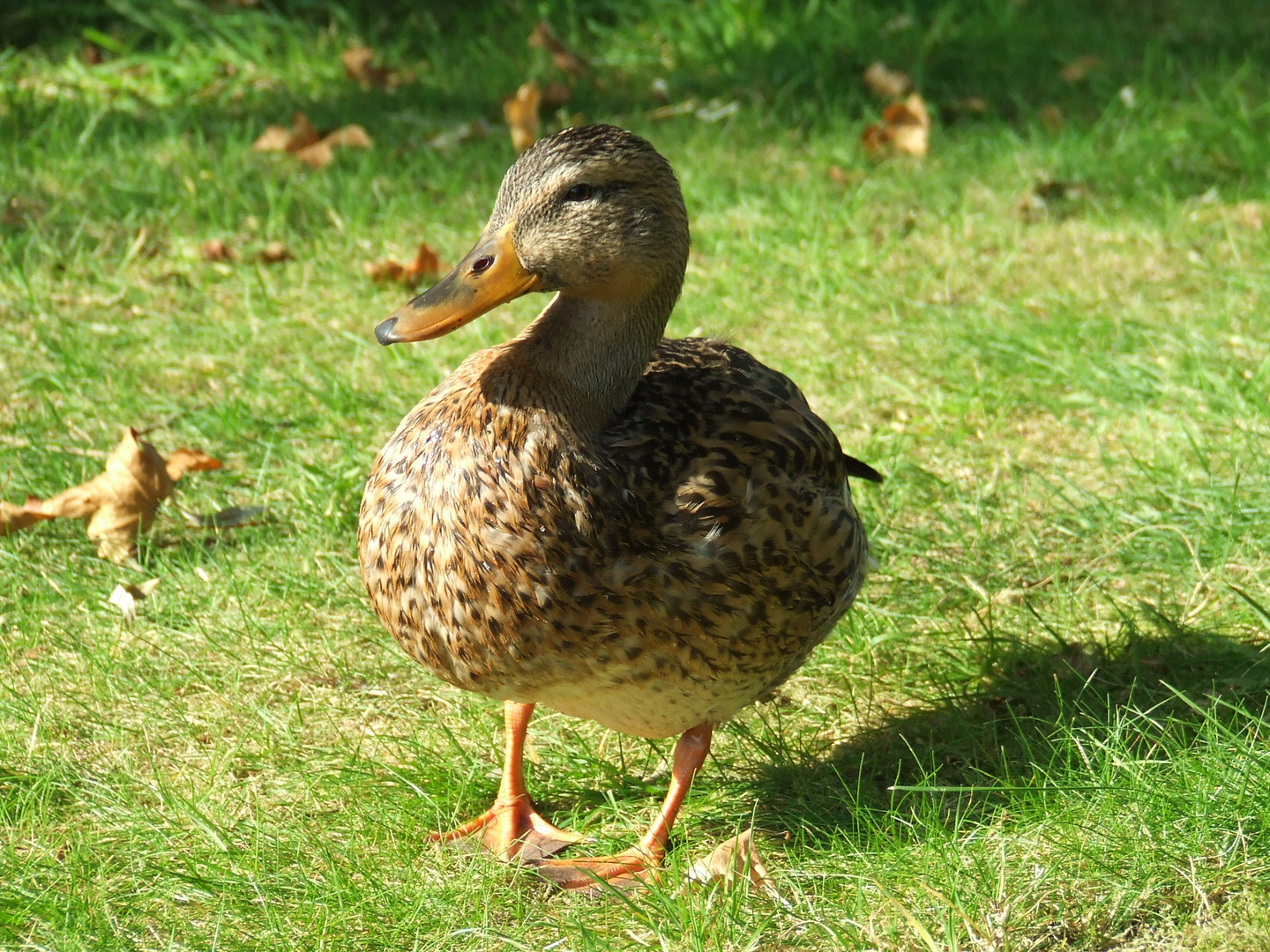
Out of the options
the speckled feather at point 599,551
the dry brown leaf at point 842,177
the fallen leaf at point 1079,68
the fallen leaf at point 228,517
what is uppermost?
the speckled feather at point 599,551

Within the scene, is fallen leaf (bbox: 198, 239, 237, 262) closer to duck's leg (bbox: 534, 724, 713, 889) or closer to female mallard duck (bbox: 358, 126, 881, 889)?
female mallard duck (bbox: 358, 126, 881, 889)

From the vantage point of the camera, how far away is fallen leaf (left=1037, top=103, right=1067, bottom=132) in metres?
5.87

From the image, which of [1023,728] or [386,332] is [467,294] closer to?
[386,332]

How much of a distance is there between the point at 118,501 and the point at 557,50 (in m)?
3.75

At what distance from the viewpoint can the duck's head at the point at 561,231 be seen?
2463mm

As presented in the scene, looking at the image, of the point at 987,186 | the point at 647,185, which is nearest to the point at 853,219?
the point at 987,186

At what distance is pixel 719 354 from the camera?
2.94m

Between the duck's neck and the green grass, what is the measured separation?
81 centimetres

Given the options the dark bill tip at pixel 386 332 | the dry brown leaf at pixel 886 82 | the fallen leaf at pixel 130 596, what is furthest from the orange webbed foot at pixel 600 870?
the dry brown leaf at pixel 886 82

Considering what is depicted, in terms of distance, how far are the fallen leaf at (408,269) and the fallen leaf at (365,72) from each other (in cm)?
166

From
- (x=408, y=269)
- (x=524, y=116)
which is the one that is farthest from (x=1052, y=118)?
(x=408, y=269)

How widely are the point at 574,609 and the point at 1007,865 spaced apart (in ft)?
2.79

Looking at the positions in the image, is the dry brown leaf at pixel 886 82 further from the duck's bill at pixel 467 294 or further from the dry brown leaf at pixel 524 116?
the duck's bill at pixel 467 294

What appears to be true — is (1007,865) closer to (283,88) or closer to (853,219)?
(853,219)
